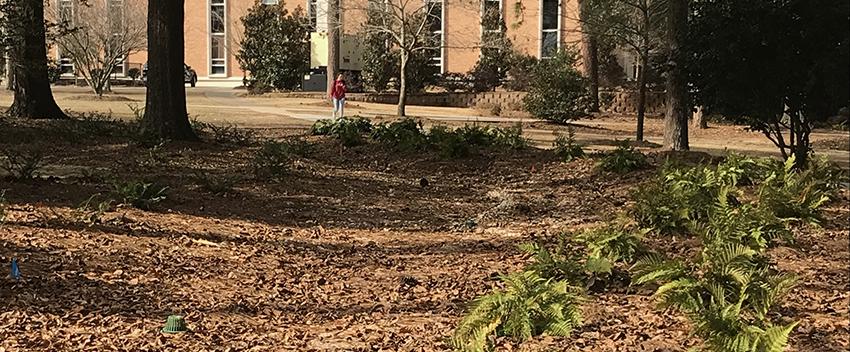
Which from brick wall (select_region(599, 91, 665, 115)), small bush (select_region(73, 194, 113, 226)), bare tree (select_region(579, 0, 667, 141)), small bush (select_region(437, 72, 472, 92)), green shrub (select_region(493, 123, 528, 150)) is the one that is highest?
bare tree (select_region(579, 0, 667, 141))

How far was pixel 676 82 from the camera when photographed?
38.2 ft

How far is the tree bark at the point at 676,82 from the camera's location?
404 inches

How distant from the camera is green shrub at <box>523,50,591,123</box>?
26.6m

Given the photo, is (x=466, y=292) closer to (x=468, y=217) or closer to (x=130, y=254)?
(x=130, y=254)

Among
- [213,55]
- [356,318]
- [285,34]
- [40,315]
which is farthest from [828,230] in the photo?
[213,55]

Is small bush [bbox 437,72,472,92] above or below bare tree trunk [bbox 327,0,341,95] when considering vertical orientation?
below

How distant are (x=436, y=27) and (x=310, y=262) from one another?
40.0 m

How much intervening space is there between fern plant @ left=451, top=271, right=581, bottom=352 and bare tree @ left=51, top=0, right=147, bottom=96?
32.1 m

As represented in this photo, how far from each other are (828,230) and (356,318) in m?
4.42

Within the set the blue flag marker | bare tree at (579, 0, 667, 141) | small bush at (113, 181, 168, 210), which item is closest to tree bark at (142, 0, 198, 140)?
small bush at (113, 181, 168, 210)

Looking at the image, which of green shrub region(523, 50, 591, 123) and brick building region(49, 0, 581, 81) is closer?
green shrub region(523, 50, 591, 123)

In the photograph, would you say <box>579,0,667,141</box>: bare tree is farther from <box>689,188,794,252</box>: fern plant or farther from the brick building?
<box>689,188,794,252</box>: fern plant

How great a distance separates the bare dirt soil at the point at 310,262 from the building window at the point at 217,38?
45315 millimetres

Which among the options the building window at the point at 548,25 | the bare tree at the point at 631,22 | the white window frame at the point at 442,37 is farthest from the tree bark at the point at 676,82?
the building window at the point at 548,25
